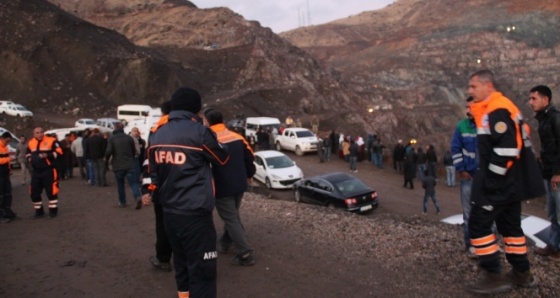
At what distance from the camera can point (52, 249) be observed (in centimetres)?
707

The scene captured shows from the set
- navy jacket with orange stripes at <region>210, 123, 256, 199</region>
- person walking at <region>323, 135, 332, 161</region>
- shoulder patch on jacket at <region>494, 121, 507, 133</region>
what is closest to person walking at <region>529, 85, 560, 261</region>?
shoulder patch on jacket at <region>494, 121, 507, 133</region>

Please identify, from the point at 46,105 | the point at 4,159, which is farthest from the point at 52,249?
the point at 46,105

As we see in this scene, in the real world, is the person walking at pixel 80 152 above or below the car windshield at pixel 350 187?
above

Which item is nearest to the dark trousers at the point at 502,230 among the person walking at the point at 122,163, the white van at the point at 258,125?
Answer: the person walking at the point at 122,163

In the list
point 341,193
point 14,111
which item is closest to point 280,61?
point 14,111

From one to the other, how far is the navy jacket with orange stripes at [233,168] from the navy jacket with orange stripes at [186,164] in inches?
58.2

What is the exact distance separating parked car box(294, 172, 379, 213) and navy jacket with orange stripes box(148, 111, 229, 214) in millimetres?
11335

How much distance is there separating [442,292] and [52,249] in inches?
223

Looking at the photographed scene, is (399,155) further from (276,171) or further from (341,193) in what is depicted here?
(341,193)

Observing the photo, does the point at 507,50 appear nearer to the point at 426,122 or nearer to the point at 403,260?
the point at 426,122

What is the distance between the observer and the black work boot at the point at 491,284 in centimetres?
448

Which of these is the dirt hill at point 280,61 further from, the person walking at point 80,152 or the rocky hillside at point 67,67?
the person walking at point 80,152

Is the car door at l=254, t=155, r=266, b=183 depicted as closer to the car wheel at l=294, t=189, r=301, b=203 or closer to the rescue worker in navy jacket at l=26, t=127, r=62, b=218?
the car wheel at l=294, t=189, r=301, b=203

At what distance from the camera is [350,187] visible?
15656 millimetres
